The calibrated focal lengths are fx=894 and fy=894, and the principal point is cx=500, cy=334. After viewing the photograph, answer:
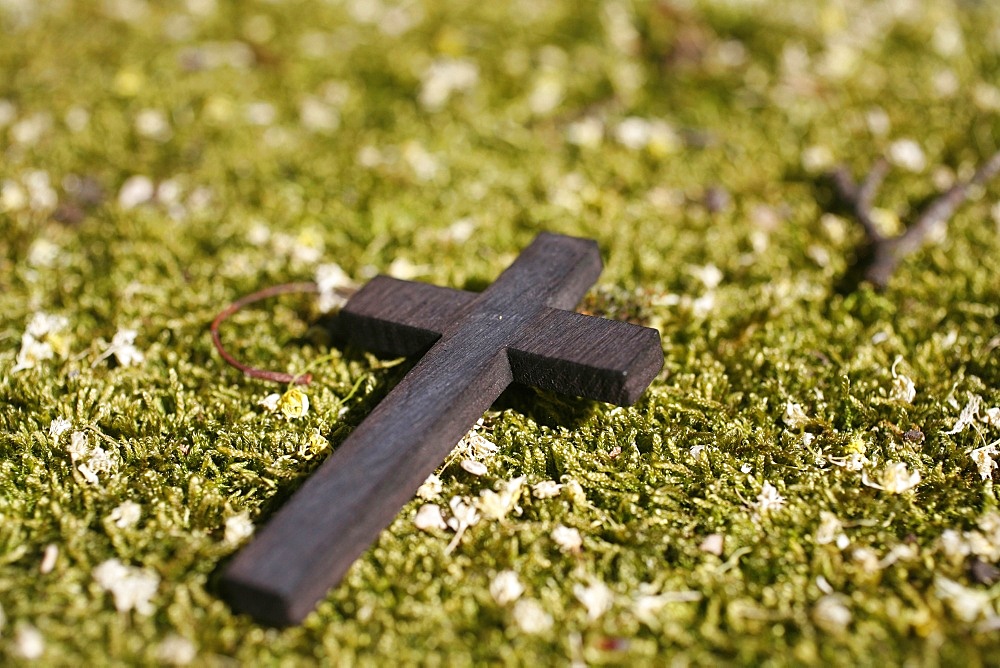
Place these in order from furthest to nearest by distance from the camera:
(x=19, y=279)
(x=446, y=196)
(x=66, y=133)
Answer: (x=66, y=133) → (x=446, y=196) → (x=19, y=279)

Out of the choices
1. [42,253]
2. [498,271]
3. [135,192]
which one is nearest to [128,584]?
[498,271]

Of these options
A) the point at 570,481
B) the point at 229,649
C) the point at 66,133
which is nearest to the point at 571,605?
the point at 570,481

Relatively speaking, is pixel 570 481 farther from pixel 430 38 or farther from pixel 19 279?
pixel 430 38

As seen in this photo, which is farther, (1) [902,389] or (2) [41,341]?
(2) [41,341]

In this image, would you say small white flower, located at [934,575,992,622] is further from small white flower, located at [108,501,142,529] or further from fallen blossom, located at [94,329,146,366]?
fallen blossom, located at [94,329,146,366]

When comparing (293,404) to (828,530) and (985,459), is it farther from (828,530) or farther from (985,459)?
(985,459)

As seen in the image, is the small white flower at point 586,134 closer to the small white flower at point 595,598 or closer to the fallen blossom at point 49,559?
the small white flower at point 595,598
